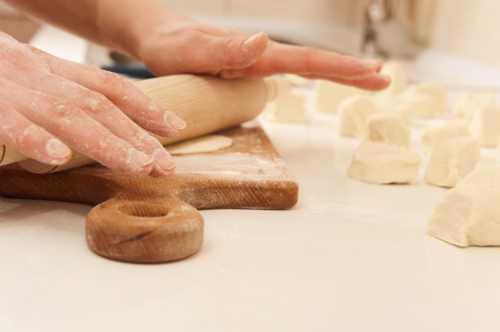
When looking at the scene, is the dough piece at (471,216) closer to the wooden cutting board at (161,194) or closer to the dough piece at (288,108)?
the wooden cutting board at (161,194)

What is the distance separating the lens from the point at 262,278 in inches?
24.2

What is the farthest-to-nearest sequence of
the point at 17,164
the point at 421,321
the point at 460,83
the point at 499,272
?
the point at 460,83 → the point at 17,164 → the point at 499,272 → the point at 421,321

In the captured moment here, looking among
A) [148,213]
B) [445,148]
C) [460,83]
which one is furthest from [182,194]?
[460,83]

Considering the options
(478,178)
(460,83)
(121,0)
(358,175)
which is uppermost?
(121,0)

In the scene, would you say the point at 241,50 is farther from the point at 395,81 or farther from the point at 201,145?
the point at 395,81

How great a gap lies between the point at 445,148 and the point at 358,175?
0.56 feet

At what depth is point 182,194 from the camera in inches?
31.3

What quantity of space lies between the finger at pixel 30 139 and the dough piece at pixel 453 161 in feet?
2.30

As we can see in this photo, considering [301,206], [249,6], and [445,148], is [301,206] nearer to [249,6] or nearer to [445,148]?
[445,148]

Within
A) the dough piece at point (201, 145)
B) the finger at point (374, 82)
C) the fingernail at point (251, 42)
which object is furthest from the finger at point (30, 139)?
the finger at point (374, 82)

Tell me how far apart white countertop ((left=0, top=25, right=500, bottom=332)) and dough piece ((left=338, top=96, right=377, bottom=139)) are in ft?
1.92

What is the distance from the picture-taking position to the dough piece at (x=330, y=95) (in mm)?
1721

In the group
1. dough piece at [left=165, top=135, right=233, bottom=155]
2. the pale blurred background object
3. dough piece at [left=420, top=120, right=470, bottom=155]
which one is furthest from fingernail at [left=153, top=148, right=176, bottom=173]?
the pale blurred background object

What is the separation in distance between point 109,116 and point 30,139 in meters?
0.13
